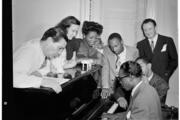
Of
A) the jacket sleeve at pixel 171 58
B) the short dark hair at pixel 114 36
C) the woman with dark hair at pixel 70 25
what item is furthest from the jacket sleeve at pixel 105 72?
the jacket sleeve at pixel 171 58

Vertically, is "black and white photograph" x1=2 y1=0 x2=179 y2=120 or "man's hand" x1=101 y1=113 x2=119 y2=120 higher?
"black and white photograph" x1=2 y1=0 x2=179 y2=120

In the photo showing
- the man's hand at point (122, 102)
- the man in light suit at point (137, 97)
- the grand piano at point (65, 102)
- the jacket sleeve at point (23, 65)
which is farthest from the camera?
the man's hand at point (122, 102)

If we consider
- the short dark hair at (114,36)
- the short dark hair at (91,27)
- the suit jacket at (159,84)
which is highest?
the short dark hair at (91,27)

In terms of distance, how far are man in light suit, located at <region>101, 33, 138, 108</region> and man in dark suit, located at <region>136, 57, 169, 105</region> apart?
0.21ft

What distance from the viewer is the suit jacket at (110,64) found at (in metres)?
1.73

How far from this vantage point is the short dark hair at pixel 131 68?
1687 mm

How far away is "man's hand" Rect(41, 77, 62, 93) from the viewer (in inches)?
56.4

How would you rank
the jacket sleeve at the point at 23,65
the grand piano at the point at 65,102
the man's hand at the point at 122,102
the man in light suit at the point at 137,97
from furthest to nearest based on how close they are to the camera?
the man's hand at the point at 122,102, the man in light suit at the point at 137,97, the jacket sleeve at the point at 23,65, the grand piano at the point at 65,102

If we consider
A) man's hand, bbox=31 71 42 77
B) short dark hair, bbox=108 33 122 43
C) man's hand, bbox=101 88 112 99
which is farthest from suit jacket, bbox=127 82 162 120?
man's hand, bbox=31 71 42 77

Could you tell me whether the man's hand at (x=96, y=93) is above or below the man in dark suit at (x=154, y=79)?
below

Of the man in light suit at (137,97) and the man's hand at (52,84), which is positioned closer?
the man's hand at (52,84)

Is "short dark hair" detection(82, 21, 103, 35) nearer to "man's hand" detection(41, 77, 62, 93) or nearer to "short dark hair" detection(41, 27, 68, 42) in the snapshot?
"short dark hair" detection(41, 27, 68, 42)

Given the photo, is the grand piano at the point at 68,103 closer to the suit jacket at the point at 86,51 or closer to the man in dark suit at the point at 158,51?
the suit jacket at the point at 86,51

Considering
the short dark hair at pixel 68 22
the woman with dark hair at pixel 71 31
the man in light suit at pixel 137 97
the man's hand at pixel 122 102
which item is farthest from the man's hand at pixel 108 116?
the short dark hair at pixel 68 22
